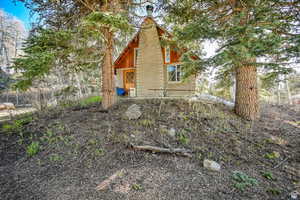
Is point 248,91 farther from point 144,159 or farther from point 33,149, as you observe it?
point 33,149

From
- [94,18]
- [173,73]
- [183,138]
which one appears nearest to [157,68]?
[173,73]

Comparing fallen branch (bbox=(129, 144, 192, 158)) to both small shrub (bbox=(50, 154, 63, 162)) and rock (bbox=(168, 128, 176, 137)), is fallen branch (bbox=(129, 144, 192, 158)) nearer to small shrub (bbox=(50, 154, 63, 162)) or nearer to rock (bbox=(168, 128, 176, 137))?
rock (bbox=(168, 128, 176, 137))

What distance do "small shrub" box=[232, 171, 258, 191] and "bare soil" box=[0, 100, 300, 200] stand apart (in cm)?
7

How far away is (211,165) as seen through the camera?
2.75 meters

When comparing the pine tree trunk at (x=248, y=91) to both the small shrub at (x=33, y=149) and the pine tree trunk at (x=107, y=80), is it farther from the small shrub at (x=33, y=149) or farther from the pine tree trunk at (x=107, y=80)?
the small shrub at (x=33, y=149)

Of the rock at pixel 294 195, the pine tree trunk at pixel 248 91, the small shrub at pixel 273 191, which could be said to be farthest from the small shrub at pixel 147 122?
the pine tree trunk at pixel 248 91

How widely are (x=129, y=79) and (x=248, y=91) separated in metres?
8.32

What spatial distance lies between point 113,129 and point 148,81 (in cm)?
556

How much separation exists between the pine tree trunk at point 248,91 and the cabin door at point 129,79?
761 cm

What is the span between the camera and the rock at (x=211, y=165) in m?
2.70

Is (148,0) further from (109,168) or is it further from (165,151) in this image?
(109,168)

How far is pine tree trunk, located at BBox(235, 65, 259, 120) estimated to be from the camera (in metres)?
5.12

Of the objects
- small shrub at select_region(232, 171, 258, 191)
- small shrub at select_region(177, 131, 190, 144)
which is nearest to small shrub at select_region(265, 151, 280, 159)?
small shrub at select_region(232, 171, 258, 191)

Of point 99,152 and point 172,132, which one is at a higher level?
point 172,132
